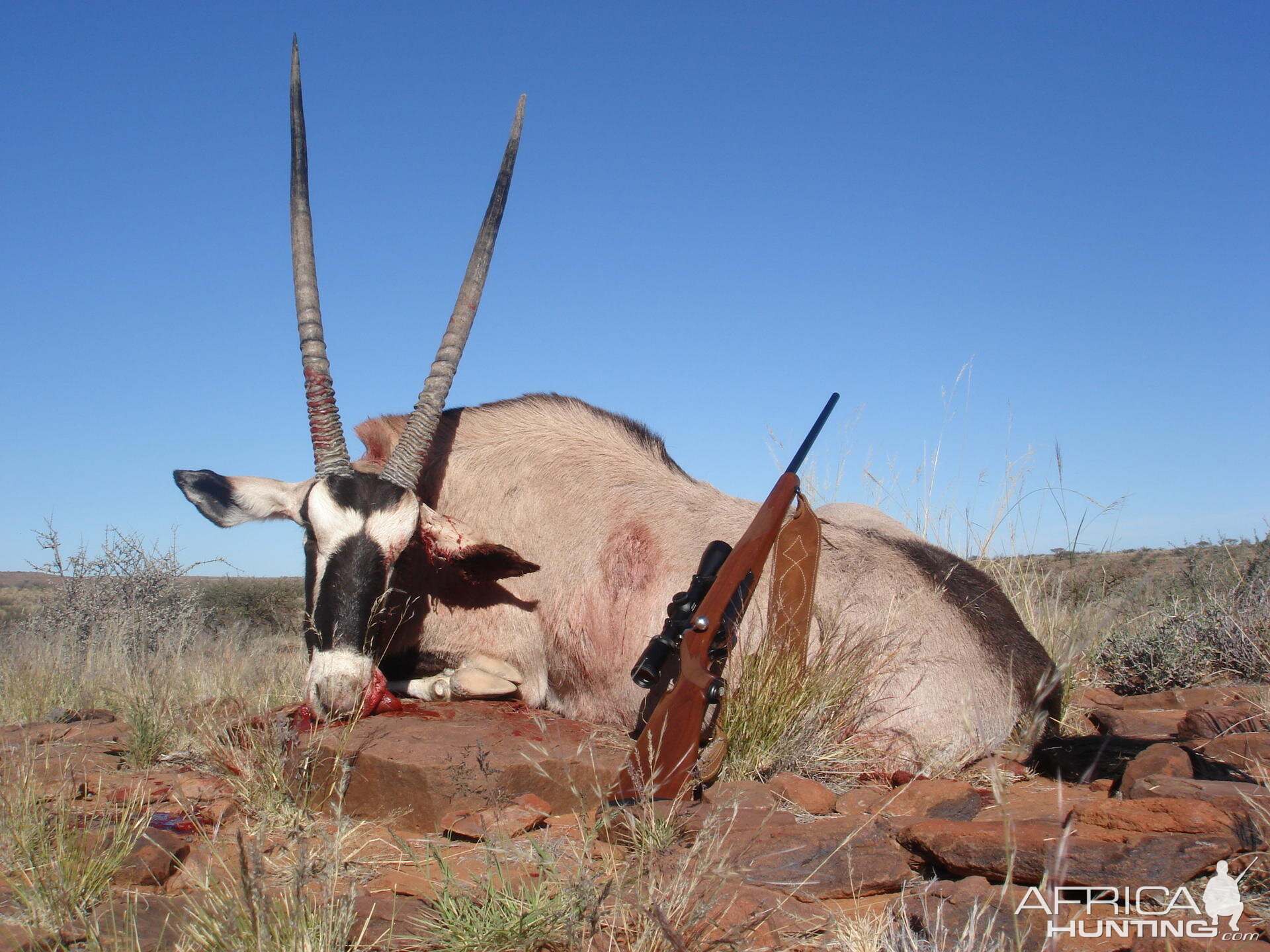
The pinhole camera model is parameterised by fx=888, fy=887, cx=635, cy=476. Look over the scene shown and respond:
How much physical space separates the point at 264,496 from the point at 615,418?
197 cm

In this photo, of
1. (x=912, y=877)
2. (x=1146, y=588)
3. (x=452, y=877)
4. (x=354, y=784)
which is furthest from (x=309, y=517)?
(x=1146, y=588)

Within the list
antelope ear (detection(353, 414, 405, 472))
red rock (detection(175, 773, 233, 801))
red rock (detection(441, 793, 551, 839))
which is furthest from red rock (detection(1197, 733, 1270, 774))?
antelope ear (detection(353, 414, 405, 472))

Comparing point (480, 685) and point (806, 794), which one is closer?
point (806, 794)

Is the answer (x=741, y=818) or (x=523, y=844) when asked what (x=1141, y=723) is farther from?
(x=523, y=844)

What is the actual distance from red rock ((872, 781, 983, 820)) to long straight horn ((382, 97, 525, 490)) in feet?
8.70

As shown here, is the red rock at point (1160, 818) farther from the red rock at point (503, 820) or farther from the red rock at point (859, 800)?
the red rock at point (503, 820)

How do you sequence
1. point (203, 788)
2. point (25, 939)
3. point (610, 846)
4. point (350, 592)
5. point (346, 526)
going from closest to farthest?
point (25, 939), point (610, 846), point (203, 788), point (350, 592), point (346, 526)

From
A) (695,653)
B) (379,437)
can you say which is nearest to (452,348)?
(379,437)

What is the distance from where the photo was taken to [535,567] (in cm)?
434

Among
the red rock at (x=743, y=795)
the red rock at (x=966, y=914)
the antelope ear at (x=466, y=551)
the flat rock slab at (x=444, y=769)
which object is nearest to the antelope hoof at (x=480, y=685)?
Answer: the antelope ear at (x=466, y=551)

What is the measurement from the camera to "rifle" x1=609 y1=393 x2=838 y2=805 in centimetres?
296

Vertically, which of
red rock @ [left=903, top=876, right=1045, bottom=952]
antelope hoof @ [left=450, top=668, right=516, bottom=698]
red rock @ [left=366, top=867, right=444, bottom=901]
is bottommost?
red rock @ [left=366, top=867, right=444, bottom=901]

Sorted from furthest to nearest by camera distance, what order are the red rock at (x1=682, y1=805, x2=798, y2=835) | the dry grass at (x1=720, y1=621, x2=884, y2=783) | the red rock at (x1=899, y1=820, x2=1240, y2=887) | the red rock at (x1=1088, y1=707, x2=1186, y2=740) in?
1. the red rock at (x1=1088, y1=707, x2=1186, y2=740)
2. the dry grass at (x1=720, y1=621, x2=884, y2=783)
3. the red rock at (x1=682, y1=805, x2=798, y2=835)
4. the red rock at (x1=899, y1=820, x2=1240, y2=887)

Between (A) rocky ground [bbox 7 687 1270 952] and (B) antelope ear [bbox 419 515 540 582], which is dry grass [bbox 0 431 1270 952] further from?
(B) antelope ear [bbox 419 515 540 582]
